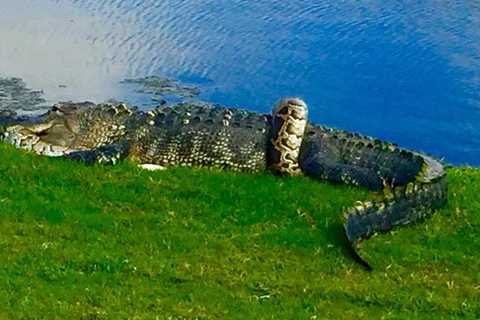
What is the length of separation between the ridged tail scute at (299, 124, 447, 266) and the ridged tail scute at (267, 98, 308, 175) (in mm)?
91

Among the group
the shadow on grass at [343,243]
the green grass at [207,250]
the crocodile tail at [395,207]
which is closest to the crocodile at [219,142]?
the green grass at [207,250]

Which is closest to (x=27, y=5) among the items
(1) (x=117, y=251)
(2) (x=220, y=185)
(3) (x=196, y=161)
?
(3) (x=196, y=161)

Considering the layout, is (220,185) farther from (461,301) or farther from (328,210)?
(461,301)

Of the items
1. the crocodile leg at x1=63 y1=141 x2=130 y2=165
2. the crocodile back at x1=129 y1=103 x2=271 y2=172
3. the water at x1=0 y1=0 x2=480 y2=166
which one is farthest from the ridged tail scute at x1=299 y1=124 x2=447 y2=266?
the water at x1=0 y1=0 x2=480 y2=166

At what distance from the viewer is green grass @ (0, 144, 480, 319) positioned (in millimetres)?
5129

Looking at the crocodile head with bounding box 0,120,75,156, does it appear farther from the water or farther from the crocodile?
the water

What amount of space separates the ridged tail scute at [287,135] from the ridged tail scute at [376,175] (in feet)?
0.30

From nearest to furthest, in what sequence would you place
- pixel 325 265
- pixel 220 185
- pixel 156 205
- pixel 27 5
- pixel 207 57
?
pixel 325 265 → pixel 156 205 → pixel 220 185 → pixel 207 57 → pixel 27 5

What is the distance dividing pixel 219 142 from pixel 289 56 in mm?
8882

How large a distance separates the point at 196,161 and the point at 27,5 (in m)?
13.2

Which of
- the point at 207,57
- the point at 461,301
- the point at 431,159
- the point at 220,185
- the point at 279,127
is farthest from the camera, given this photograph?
the point at 207,57

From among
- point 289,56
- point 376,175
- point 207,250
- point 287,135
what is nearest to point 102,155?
point 287,135

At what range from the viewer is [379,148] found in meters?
8.37

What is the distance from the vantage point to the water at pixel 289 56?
1473cm
